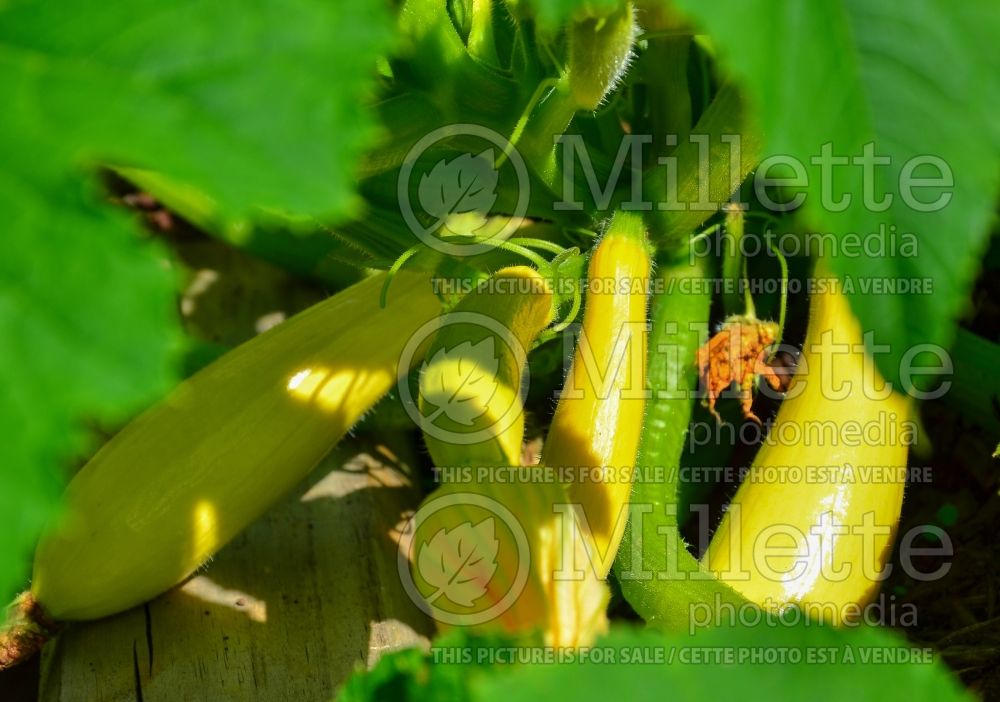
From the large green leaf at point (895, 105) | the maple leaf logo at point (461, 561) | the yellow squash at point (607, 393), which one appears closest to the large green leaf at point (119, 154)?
the large green leaf at point (895, 105)

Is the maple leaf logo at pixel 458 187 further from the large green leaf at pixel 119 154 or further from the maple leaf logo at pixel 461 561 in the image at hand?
the large green leaf at pixel 119 154

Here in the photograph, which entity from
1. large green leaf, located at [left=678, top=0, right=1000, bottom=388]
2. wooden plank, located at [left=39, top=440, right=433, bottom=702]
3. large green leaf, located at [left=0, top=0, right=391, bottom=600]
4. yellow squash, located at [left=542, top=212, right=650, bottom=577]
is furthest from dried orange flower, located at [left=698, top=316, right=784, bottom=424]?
large green leaf, located at [left=0, top=0, right=391, bottom=600]

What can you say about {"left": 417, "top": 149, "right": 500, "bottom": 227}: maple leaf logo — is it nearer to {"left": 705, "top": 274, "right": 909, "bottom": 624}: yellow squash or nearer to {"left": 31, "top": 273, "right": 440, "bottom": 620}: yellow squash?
{"left": 31, "top": 273, "right": 440, "bottom": 620}: yellow squash

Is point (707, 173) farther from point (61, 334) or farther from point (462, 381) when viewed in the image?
point (61, 334)

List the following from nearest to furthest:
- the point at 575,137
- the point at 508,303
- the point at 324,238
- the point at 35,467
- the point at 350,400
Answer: the point at 35,467, the point at 508,303, the point at 575,137, the point at 350,400, the point at 324,238

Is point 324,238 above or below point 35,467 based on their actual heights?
below

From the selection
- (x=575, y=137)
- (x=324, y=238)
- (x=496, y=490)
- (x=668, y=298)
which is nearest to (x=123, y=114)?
(x=496, y=490)

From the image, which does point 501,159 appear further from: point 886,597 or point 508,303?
point 886,597
